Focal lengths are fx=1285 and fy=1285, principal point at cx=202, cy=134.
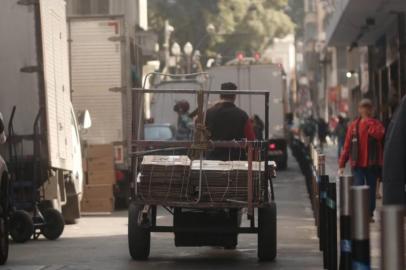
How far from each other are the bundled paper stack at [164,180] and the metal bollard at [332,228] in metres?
1.67

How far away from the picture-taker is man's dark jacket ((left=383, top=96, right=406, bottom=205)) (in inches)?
272

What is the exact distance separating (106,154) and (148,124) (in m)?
8.08

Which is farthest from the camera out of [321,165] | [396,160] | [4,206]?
[321,165]

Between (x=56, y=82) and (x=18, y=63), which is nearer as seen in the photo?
(x=18, y=63)

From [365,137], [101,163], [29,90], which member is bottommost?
[101,163]

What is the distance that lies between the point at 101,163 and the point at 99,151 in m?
0.26

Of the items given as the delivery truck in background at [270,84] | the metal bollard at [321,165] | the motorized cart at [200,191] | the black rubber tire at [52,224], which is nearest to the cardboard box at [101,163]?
the black rubber tire at [52,224]

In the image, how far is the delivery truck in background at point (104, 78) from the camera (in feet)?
77.3

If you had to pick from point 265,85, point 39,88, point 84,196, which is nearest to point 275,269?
point 39,88

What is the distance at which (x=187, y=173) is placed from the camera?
1304 centimetres

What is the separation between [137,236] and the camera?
1350cm

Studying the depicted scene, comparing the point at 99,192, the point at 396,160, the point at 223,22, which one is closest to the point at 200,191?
the point at 396,160

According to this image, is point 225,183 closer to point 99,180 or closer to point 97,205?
point 97,205

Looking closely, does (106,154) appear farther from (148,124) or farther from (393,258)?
(393,258)
